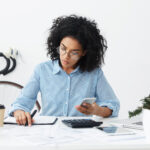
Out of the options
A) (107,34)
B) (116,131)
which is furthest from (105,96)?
(107,34)

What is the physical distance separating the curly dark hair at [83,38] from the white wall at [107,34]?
946 millimetres

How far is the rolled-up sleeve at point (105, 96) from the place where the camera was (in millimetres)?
1615

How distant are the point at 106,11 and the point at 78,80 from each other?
1.33 metres

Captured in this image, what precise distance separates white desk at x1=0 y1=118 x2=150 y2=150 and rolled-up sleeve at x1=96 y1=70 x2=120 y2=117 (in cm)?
54

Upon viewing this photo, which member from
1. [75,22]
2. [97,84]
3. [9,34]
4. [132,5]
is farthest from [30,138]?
[132,5]

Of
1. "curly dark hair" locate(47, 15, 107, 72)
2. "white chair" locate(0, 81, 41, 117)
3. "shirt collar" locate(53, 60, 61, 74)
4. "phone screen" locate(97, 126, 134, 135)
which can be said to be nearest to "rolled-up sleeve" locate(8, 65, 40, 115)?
"shirt collar" locate(53, 60, 61, 74)

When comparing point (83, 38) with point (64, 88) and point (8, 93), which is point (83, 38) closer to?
point (64, 88)

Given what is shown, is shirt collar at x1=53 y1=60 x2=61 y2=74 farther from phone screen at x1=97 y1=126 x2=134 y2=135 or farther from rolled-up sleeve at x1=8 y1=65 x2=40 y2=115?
phone screen at x1=97 y1=126 x2=134 y2=135

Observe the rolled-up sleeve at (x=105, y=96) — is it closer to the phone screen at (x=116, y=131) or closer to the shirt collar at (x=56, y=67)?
the shirt collar at (x=56, y=67)

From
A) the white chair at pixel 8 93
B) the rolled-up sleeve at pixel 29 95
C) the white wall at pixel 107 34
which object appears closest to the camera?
the rolled-up sleeve at pixel 29 95

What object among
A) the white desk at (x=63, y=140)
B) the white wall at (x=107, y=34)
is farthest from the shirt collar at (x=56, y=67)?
the white wall at (x=107, y=34)

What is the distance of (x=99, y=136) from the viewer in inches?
38.5

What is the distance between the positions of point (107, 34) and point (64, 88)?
4.26ft

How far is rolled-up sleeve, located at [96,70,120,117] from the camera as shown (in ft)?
5.30
